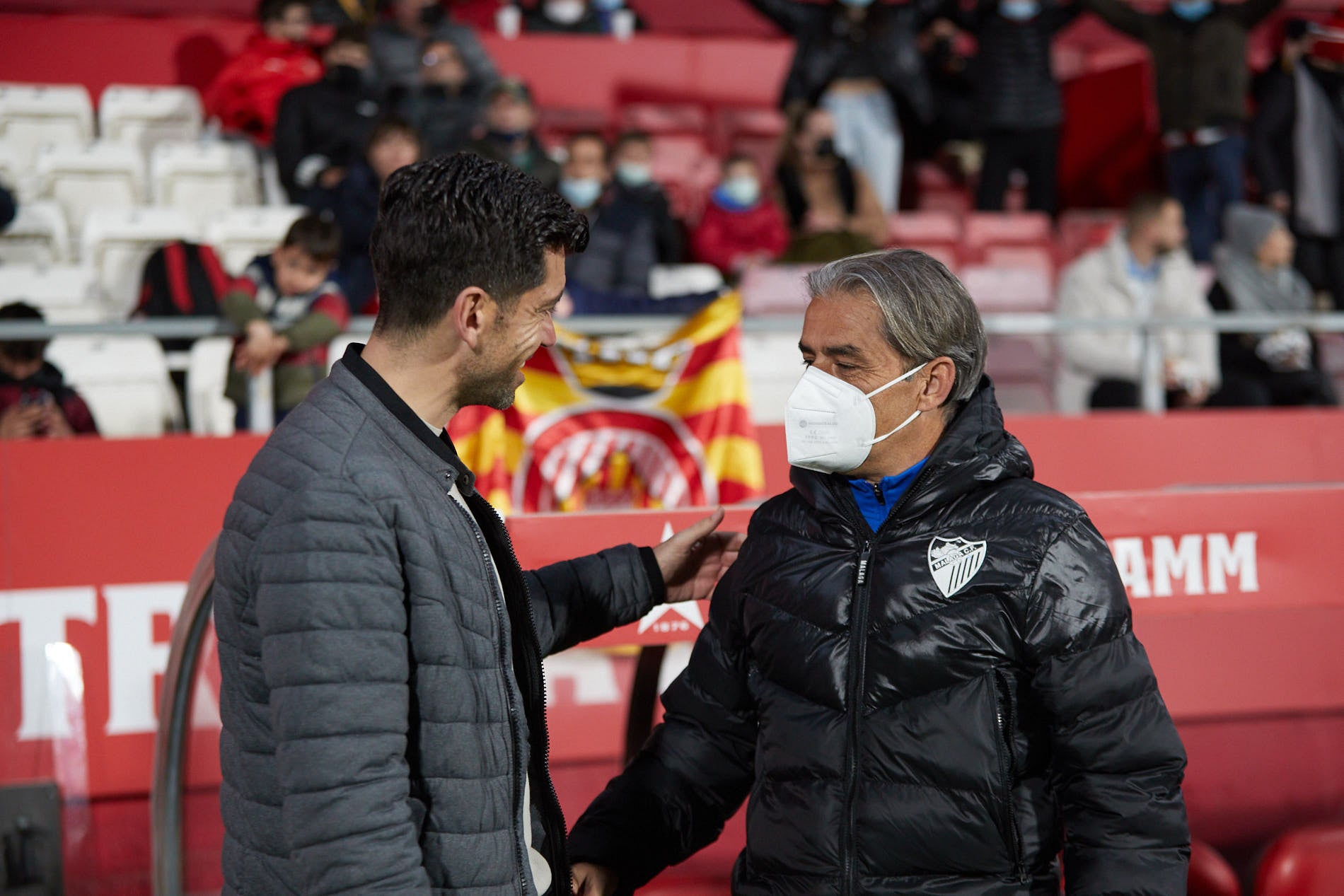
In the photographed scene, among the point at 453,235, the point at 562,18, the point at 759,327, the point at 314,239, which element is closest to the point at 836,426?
the point at 453,235

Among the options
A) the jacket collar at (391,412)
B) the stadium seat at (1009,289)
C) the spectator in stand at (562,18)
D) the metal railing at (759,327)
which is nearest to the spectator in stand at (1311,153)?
the stadium seat at (1009,289)

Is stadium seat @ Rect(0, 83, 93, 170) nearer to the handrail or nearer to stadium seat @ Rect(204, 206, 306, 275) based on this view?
stadium seat @ Rect(204, 206, 306, 275)

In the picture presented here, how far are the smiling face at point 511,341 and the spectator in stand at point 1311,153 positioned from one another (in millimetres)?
Result: 7344

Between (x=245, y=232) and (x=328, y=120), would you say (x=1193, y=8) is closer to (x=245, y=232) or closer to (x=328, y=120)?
(x=328, y=120)

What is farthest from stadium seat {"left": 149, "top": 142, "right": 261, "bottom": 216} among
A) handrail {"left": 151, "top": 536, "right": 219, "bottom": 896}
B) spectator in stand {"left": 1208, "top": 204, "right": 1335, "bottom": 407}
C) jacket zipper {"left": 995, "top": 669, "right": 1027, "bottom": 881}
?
jacket zipper {"left": 995, "top": 669, "right": 1027, "bottom": 881}

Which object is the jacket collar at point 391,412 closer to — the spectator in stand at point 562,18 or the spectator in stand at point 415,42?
the spectator in stand at point 415,42

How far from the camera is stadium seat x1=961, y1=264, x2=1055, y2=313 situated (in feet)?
22.8

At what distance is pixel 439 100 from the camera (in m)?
7.30

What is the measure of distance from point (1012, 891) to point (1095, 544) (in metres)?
0.50

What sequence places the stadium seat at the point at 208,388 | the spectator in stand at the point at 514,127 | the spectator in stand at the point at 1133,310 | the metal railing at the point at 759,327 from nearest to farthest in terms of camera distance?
the metal railing at the point at 759,327, the stadium seat at the point at 208,388, the spectator in stand at the point at 1133,310, the spectator in stand at the point at 514,127

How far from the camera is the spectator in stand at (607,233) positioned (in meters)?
6.26

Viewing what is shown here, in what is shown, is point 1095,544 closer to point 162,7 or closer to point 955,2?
point 955,2

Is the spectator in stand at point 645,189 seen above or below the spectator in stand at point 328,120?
below

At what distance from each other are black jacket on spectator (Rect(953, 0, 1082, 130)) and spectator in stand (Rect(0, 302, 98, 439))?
5.88m
